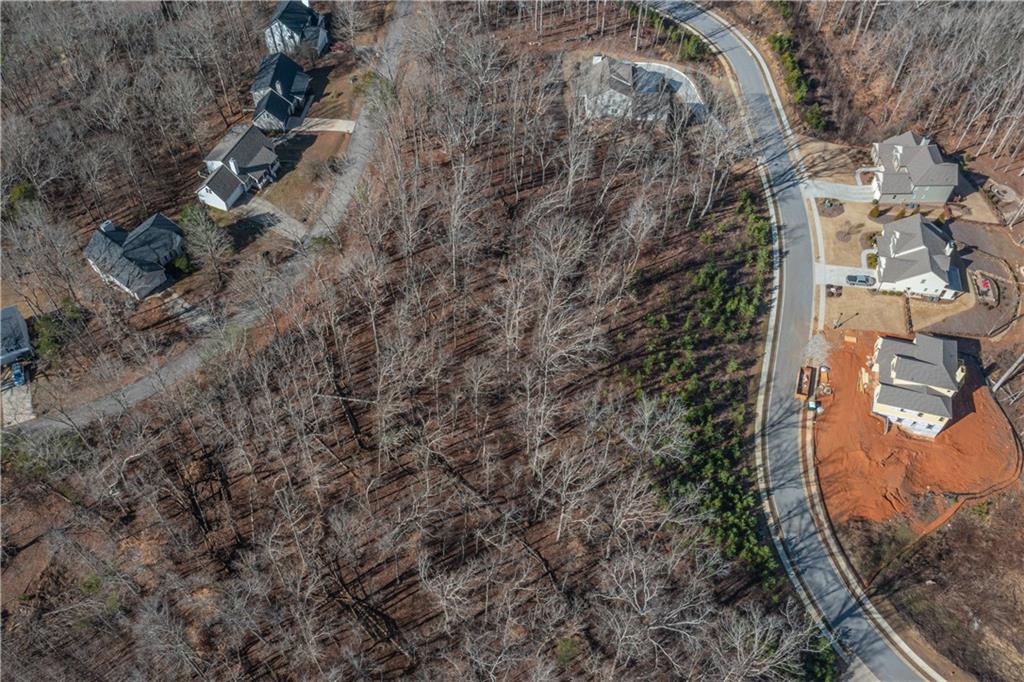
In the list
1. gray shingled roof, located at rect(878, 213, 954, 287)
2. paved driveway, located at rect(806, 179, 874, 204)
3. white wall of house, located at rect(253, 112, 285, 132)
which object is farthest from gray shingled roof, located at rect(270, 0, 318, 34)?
Result: gray shingled roof, located at rect(878, 213, 954, 287)

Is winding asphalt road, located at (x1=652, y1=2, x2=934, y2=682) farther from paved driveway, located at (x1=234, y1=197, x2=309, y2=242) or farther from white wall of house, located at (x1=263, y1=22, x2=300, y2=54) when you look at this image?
white wall of house, located at (x1=263, y1=22, x2=300, y2=54)

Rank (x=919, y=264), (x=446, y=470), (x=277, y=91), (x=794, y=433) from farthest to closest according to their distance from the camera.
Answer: (x=277, y=91)
(x=919, y=264)
(x=794, y=433)
(x=446, y=470)

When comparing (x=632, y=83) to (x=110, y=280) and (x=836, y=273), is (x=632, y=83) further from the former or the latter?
(x=110, y=280)

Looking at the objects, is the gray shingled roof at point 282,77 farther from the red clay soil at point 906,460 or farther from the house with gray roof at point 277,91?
the red clay soil at point 906,460

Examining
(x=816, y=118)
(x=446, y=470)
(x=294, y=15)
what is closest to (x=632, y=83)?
(x=816, y=118)

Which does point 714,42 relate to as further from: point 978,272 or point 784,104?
point 978,272
